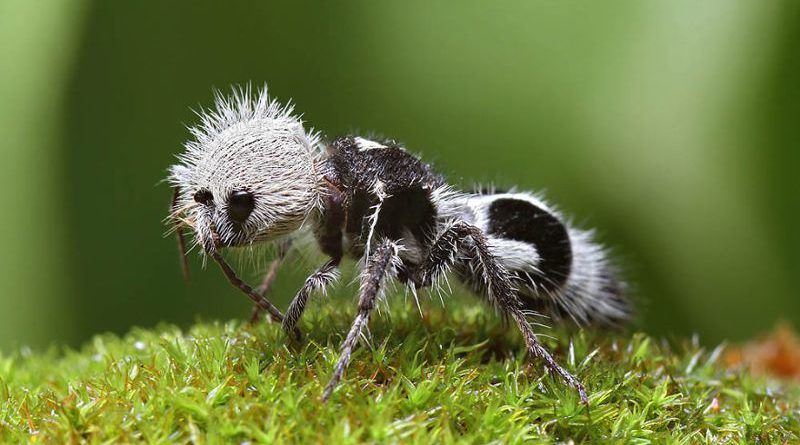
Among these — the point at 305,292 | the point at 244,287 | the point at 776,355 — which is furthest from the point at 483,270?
the point at 776,355

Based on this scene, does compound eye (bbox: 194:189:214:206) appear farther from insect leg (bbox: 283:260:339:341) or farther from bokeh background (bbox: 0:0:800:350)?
bokeh background (bbox: 0:0:800:350)

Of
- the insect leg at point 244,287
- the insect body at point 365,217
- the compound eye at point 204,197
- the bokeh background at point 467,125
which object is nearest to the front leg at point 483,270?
the insect body at point 365,217

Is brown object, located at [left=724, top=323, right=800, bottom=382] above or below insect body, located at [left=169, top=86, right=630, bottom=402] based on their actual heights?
below

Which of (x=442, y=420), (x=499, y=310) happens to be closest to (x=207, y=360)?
(x=442, y=420)

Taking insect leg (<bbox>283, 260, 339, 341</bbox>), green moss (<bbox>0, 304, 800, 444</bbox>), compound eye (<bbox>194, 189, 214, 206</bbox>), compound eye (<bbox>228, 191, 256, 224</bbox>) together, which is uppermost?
compound eye (<bbox>194, 189, 214, 206</bbox>)

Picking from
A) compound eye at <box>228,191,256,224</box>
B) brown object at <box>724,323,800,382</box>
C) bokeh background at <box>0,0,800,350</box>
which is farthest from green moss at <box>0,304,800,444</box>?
bokeh background at <box>0,0,800,350</box>

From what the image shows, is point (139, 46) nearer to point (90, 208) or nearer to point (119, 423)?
point (90, 208)
